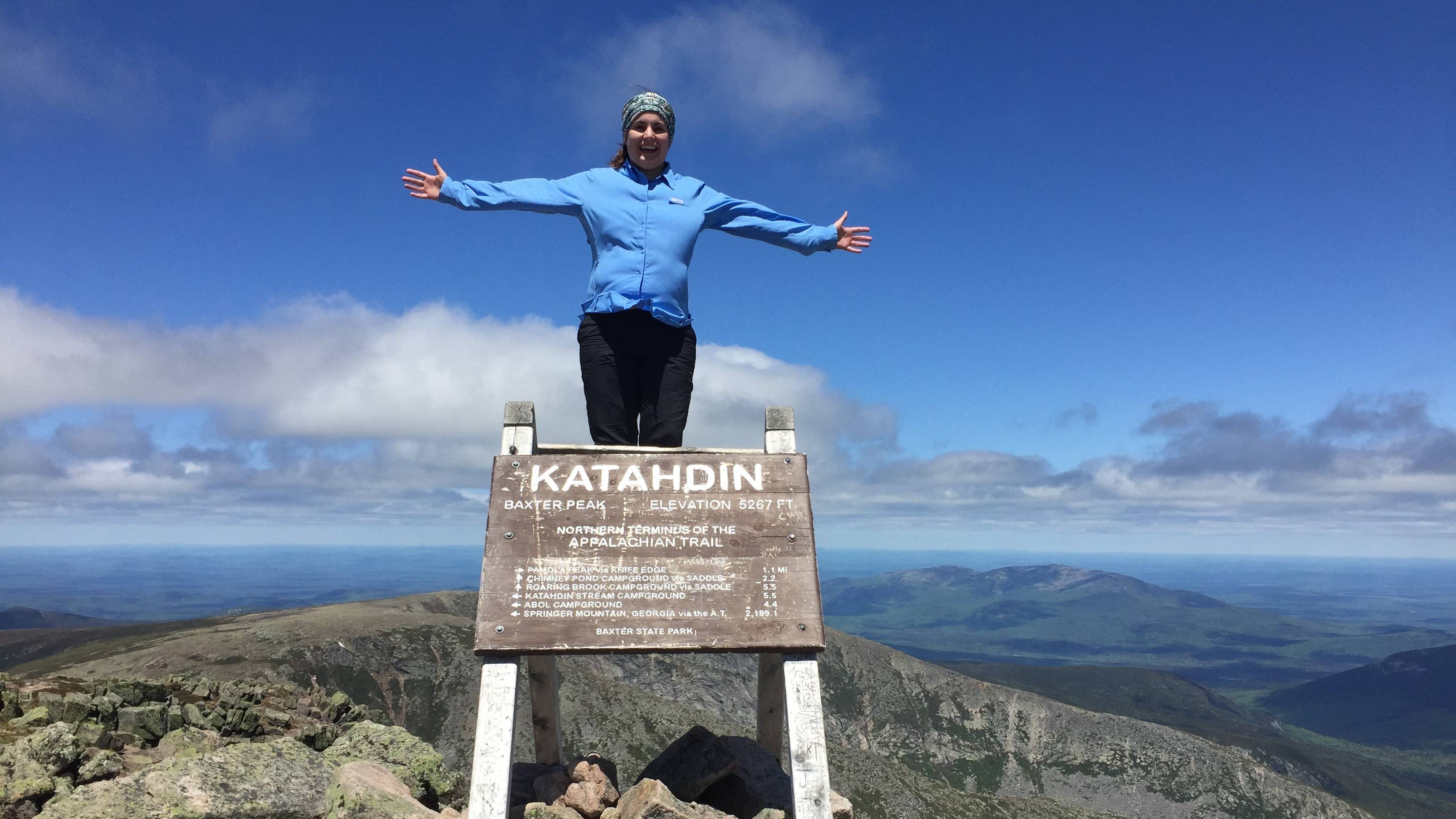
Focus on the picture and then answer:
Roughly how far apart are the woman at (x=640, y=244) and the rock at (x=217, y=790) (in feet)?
21.2

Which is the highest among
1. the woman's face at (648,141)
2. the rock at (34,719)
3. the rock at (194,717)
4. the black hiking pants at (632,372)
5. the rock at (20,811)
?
the woman's face at (648,141)

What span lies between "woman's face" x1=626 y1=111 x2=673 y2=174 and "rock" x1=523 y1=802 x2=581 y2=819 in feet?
24.9

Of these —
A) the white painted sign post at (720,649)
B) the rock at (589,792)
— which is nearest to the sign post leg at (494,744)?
the white painted sign post at (720,649)

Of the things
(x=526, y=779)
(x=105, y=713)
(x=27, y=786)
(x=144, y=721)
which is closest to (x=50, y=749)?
(x=27, y=786)

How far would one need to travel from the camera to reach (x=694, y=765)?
34.1 ft

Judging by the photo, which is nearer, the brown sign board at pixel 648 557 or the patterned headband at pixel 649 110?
the brown sign board at pixel 648 557

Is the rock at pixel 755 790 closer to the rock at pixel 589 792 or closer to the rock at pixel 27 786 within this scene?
the rock at pixel 589 792

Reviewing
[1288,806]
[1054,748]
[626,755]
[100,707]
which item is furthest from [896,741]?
[100,707]

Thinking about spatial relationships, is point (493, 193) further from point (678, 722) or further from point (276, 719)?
point (678, 722)

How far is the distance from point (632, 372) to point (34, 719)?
12828 mm

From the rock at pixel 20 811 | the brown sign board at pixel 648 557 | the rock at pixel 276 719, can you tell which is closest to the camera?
the brown sign board at pixel 648 557

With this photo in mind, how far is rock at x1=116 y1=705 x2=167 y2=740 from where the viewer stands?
14.5 meters

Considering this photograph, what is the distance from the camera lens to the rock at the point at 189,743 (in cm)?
1207

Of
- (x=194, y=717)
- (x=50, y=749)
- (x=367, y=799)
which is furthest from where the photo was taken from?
(x=194, y=717)
